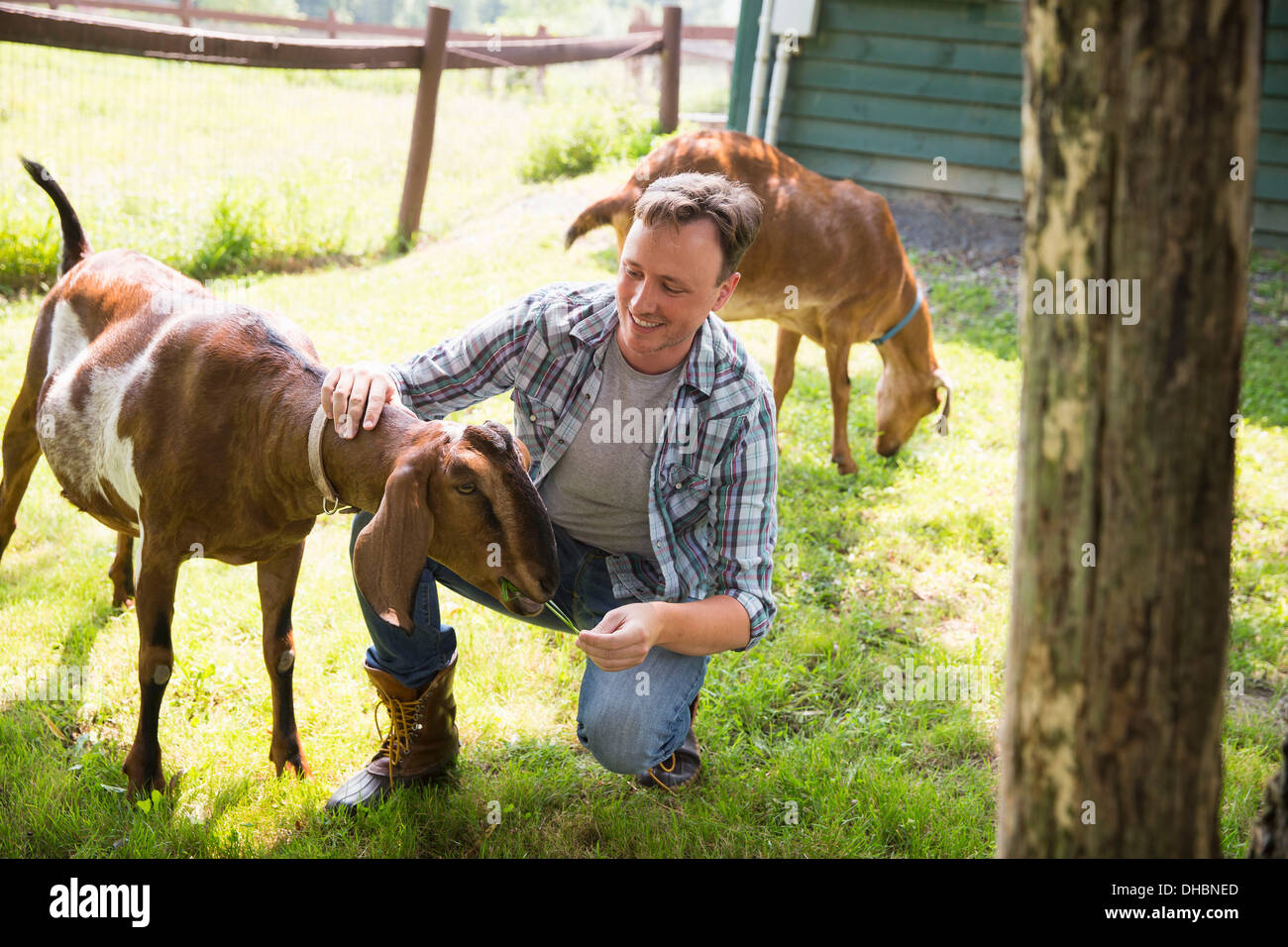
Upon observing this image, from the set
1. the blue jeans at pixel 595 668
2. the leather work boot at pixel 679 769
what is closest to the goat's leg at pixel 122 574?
the blue jeans at pixel 595 668

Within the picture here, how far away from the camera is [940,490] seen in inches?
225

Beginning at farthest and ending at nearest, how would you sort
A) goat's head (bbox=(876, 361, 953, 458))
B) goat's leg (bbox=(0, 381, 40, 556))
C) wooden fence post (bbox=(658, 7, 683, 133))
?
wooden fence post (bbox=(658, 7, 683, 133)), goat's head (bbox=(876, 361, 953, 458)), goat's leg (bbox=(0, 381, 40, 556))

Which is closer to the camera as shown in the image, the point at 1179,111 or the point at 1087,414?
the point at 1179,111

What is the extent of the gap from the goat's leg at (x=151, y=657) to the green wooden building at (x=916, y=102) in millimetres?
9404

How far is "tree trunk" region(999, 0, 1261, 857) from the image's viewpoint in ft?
5.09

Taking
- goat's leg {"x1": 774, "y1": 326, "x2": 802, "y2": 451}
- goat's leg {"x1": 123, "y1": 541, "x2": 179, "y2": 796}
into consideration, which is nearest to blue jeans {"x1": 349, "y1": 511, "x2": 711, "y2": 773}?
goat's leg {"x1": 123, "y1": 541, "x2": 179, "y2": 796}

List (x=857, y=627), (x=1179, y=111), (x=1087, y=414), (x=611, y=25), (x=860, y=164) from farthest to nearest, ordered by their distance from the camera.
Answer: (x=611, y=25), (x=860, y=164), (x=857, y=627), (x=1087, y=414), (x=1179, y=111)

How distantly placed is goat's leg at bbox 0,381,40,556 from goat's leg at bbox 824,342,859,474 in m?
4.11

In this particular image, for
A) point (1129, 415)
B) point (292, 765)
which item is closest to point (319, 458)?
point (292, 765)

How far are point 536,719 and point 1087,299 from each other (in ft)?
8.62

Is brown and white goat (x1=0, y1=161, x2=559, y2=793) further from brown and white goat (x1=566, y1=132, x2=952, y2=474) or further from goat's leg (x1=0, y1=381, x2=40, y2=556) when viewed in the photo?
brown and white goat (x1=566, y1=132, x2=952, y2=474)

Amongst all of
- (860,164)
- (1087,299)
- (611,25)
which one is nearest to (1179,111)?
(1087,299)

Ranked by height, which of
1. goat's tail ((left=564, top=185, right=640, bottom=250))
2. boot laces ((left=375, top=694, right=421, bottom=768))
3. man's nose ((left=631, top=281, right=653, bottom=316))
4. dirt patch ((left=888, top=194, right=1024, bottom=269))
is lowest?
boot laces ((left=375, top=694, right=421, bottom=768))
